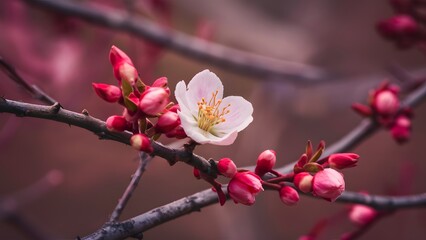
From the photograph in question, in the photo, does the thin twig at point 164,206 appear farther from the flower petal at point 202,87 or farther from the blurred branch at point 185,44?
the blurred branch at point 185,44

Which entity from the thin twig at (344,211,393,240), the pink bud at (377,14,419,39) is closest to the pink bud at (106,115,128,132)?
the thin twig at (344,211,393,240)

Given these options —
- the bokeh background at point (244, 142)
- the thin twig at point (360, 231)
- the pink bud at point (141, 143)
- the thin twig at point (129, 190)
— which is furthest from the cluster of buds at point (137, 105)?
the bokeh background at point (244, 142)

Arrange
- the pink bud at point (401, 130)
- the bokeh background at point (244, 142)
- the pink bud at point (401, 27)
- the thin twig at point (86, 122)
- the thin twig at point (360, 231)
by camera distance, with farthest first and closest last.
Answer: the bokeh background at point (244, 142), the pink bud at point (401, 27), the pink bud at point (401, 130), the thin twig at point (360, 231), the thin twig at point (86, 122)

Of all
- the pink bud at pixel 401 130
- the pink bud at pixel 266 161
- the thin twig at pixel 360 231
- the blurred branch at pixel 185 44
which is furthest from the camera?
the blurred branch at pixel 185 44

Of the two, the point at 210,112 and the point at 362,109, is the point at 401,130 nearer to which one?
the point at 362,109

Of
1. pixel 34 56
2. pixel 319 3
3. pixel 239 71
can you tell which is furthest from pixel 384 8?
pixel 34 56

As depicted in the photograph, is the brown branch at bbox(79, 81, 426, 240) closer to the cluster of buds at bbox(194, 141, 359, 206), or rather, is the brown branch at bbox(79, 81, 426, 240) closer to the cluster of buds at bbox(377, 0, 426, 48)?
the cluster of buds at bbox(194, 141, 359, 206)
